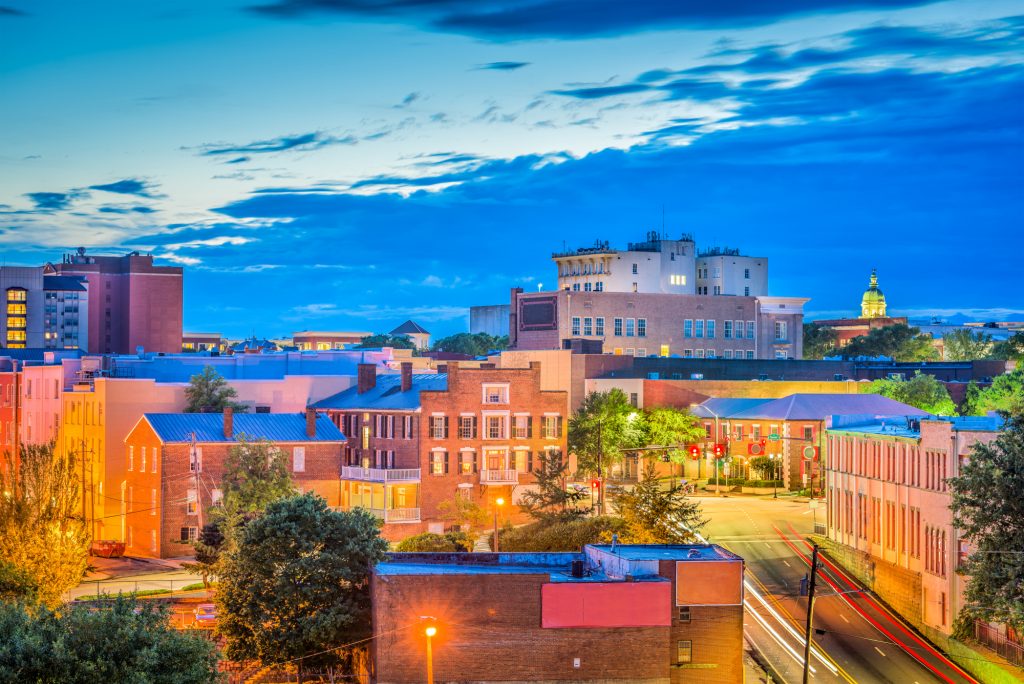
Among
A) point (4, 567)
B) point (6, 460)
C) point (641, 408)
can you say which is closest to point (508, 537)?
point (4, 567)

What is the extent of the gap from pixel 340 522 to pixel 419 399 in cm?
3592

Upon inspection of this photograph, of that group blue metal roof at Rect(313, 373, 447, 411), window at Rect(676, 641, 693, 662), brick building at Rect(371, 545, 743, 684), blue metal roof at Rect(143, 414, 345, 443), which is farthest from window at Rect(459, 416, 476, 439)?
window at Rect(676, 641, 693, 662)

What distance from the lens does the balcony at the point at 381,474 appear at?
95.9 m

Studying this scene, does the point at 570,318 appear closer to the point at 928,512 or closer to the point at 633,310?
the point at 633,310

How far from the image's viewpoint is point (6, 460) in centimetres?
12288

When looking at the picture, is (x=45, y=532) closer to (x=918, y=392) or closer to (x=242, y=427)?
(x=242, y=427)

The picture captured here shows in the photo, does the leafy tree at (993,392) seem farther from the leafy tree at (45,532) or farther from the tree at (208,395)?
the leafy tree at (45,532)

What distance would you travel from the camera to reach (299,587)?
203 feet

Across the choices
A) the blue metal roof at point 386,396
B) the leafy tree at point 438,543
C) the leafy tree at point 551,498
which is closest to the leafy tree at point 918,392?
the leafy tree at point 551,498

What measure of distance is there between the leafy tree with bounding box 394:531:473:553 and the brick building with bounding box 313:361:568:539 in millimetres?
10848

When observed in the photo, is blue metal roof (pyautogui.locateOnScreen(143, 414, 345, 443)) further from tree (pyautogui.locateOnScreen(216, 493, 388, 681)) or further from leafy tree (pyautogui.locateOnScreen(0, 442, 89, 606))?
tree (pyautogui.locateOnScreen(216, 493, 388, 681))

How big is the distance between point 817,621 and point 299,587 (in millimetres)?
26695

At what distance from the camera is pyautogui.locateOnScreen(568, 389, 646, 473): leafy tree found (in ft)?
391

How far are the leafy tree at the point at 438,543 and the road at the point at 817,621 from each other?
15.6m
